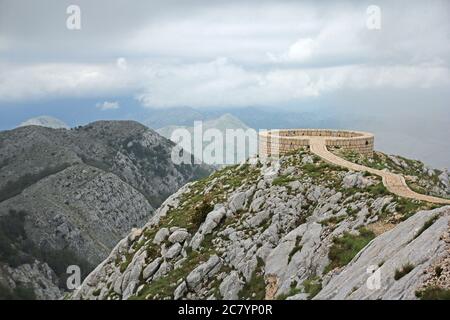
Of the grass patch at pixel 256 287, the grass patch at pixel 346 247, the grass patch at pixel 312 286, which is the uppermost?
the grass patch at pixel 346 247

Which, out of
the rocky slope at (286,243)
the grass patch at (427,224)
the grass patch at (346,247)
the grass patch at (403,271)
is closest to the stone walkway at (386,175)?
the rocky slope at (286,243)

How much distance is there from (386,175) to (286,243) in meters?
9.79

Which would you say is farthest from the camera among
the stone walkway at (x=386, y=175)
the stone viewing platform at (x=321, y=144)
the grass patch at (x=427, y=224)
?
the stone viewing platform at (x=321, y=144)

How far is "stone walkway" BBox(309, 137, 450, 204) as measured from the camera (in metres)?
29.5

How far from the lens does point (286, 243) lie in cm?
3167

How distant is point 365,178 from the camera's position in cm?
3447

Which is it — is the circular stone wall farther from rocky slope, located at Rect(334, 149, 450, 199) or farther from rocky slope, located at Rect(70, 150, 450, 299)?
rocky slope, located at Rect(70, 150, 450, 299)

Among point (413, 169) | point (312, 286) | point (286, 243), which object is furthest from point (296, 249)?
point (413, 169)

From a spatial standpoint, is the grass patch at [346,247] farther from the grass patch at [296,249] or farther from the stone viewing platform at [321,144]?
the stone viewing platform at [321,144]

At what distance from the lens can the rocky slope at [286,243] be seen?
2028 centimetres

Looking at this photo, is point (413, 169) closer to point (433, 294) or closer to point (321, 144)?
point (321, 144)

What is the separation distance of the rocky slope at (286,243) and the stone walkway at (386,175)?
2.80ft
